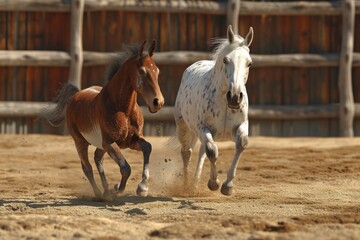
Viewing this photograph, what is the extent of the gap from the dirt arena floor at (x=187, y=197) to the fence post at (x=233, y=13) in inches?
83.5

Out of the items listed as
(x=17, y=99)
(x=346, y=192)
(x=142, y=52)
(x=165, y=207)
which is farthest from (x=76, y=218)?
(x=17, y=99)

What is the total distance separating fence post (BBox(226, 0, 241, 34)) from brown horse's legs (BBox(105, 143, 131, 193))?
24.5 ft

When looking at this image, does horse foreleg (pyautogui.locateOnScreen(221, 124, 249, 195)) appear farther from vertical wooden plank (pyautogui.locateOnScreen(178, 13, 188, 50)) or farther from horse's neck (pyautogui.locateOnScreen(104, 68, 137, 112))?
vertical wooden plank (pyautogui.locateOnScreen(178, 13, 188, 50))

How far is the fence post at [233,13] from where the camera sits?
1571cm

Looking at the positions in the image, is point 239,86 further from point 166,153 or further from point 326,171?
point 326,171

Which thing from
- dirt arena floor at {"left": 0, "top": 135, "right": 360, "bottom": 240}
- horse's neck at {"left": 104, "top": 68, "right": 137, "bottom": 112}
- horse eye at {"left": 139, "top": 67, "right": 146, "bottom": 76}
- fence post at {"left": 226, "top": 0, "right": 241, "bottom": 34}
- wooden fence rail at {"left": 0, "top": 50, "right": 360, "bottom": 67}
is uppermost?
fence post at {"left": 226, "top": 0, "right": 241, "bottom": 34}

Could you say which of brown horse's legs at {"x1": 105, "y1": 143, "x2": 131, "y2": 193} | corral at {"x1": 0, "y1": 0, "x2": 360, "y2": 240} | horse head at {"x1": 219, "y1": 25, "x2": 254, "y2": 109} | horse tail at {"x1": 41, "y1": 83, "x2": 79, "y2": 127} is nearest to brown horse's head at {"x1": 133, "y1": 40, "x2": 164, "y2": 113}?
brown horse's legs at {"x1": 105, "y1": 143, "x2": 131, "y2": 193}

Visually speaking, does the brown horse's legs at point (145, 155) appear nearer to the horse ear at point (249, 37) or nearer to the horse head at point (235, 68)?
the horse head at point (235, 68)

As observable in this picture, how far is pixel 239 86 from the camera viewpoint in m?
8.48

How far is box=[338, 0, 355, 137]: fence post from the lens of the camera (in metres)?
15.9

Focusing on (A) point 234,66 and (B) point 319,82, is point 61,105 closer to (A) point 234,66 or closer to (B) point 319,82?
(A) point 234,66

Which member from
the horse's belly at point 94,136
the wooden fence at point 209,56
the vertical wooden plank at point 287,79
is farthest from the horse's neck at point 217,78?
the vertical wooden plank at point 287,79

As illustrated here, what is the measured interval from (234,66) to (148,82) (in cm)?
85

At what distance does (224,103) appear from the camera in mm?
9008
